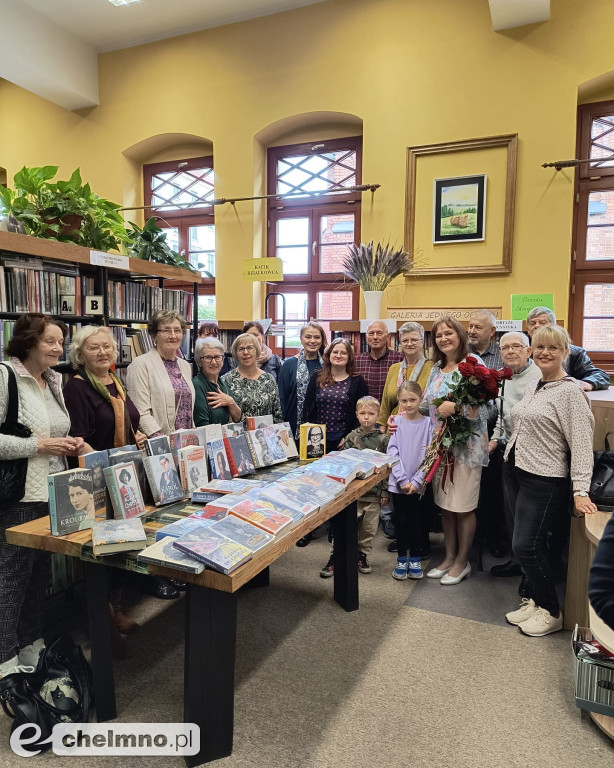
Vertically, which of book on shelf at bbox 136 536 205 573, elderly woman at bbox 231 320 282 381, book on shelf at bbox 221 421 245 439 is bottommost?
book on shelf at bbox 136 536 205 573

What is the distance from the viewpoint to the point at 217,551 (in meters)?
1.63

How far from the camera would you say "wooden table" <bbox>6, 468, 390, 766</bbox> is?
5.61 feet

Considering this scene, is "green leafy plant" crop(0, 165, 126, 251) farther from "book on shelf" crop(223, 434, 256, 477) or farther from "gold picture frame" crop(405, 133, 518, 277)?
"gold picture frame" crop(405, 133, 518, 277)

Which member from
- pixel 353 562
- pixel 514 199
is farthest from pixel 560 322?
pixel 353 562

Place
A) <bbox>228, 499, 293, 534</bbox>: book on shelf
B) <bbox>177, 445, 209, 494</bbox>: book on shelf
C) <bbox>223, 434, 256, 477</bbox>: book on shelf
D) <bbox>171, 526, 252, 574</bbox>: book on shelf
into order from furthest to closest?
<bbox>223, 434, 256, 477</bbox>: book on shelf, <bbox>177, 445, 209, 494</bbox>: book on shelf, <bbox>228, 499, 293, 534</bbox>: book on shelf, <bbox>171, 526, 252, 574</bbox>: book on shelf

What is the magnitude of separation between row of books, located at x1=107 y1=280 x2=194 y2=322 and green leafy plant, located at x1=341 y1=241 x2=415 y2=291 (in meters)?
1.68

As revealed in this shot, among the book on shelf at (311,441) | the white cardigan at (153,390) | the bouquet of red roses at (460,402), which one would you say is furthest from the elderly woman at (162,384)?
the bouquet of red roses at (460,402)

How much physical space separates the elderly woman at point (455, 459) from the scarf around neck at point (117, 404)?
166 centimetres

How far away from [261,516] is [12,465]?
1.05m

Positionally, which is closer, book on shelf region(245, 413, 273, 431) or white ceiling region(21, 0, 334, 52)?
book on shelf region(245, 413, 273, 431)

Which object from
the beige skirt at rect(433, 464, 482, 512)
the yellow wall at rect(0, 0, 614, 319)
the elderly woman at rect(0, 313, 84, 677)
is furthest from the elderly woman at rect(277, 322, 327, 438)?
the elderly woman at rect(0, 313, 84, 677)

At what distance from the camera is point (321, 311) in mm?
5977

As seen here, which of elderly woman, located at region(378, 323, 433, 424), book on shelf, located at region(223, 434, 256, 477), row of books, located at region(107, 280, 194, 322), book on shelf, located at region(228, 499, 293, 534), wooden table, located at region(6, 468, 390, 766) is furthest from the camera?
row of books, located at region(107, 280, 194, 322)

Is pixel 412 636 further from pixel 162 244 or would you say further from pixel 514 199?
pixel 514 199
